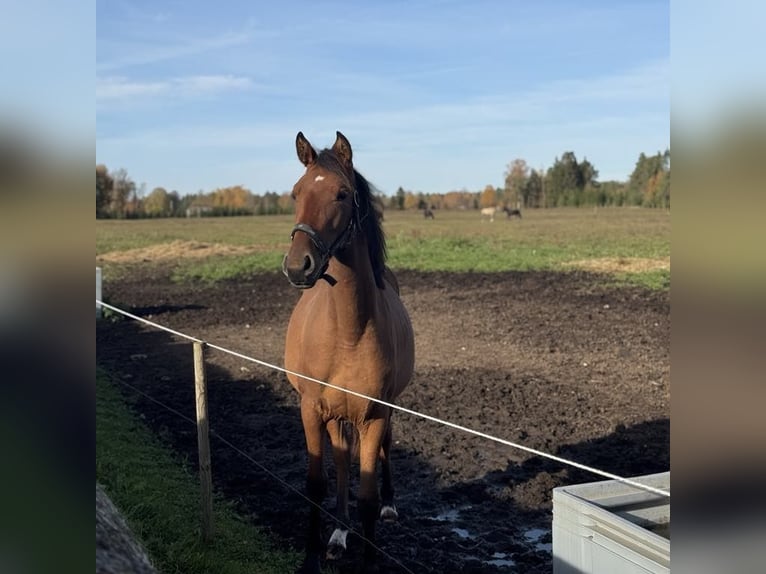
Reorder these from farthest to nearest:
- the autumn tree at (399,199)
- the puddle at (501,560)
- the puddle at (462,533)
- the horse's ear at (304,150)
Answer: the autumn tree at (399,199)
the puddle at (462,533)
the puddle at (501,560)
the horse's ear at (304,150)

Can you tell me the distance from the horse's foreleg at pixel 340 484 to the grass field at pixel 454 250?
11.8 m

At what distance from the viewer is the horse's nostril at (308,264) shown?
3170 millimetres

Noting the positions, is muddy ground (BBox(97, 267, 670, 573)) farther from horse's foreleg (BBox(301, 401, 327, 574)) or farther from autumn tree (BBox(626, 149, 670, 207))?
autumn tree (BBox(626, 149, 670, 207))

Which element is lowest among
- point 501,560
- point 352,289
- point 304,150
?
point 501,560

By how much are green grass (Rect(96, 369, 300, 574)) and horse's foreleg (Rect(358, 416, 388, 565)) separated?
494 mm

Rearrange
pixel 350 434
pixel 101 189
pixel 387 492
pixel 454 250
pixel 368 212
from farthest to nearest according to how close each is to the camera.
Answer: pixel 454 250
pixel 101 189
pixel 387 492
pixel 350 434
pixel 368 212

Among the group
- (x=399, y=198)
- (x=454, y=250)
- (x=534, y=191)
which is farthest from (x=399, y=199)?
(x=454, y=250)

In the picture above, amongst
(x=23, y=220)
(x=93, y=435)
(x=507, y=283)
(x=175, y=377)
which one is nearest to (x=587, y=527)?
(x=93, y=435)

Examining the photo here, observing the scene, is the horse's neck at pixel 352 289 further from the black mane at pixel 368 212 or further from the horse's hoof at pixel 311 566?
the horse's hoof at pixel 311 566

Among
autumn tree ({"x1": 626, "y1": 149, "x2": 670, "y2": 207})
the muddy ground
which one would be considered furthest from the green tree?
the muddy ground

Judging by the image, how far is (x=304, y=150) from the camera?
3.57 meters

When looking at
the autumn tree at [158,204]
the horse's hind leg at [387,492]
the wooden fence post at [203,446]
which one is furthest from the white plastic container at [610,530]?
the autumn tree at [158,204]

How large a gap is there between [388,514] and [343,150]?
8.72 feet

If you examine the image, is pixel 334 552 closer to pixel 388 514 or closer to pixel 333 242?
pixel 388 514
